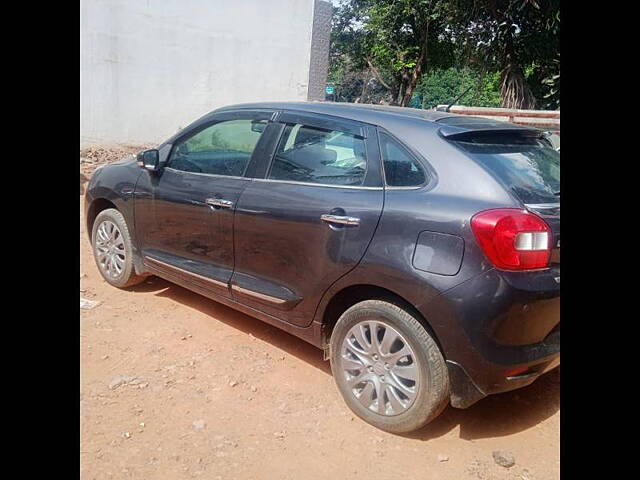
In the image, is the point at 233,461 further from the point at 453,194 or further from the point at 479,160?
the point at 479,160

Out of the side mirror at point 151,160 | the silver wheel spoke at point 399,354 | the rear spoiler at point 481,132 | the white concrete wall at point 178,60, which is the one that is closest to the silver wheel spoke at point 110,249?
the side mirror at point 151,160

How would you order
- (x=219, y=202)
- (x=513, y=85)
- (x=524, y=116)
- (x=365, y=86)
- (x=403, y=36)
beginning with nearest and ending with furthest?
(x=219, y=202) → (x=524, y=116) → (x=513, y=85) → (x=403, y=36) → (x=365, y=86)

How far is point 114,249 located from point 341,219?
253 cm

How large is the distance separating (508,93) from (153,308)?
10.2 m

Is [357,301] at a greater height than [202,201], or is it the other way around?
[202,201]

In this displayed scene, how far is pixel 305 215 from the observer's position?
3.11 metres

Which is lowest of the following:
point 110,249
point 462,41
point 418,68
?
point 110,249

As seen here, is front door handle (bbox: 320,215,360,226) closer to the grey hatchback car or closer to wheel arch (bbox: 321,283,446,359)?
the grey hatchback car

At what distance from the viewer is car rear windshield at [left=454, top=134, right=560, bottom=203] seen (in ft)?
8.72

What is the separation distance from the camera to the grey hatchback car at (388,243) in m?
2.51

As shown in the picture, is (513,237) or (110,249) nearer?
(513,237)

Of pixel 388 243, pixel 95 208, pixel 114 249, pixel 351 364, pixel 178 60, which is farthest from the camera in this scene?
pixel 178 60

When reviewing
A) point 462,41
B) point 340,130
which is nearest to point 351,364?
point 340,130

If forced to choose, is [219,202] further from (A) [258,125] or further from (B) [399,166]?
(B) [399,166]
